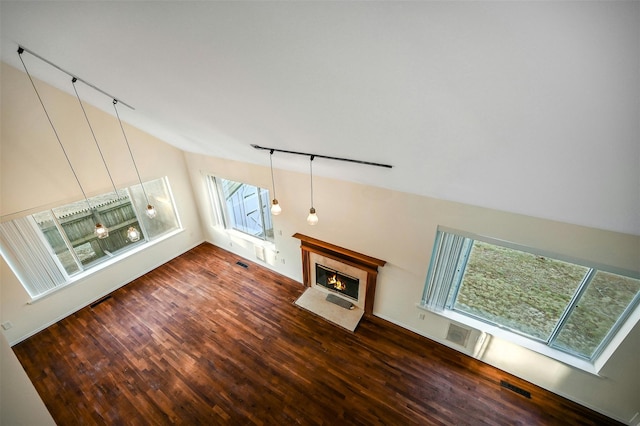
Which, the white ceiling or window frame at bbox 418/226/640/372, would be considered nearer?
the white ceiling

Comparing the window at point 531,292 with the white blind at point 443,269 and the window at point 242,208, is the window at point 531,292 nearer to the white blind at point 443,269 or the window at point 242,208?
the white blind at point 443,269

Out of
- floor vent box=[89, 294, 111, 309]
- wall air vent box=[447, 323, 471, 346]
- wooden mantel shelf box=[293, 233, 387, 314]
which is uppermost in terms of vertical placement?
wooden mantel shelf box=[293, 233, 387, 314]

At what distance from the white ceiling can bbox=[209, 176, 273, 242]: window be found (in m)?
3.34

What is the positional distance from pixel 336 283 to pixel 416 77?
4.47 metres

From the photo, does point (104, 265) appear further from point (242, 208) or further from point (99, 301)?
point (242, 208)

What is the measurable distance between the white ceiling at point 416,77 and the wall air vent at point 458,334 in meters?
2.36

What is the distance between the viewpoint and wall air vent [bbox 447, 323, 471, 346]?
4245 millimetres

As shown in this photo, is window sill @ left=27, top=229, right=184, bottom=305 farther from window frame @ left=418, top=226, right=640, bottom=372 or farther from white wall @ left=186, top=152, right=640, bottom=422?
window frame @ left=418, top=226, right=640, bottom=372

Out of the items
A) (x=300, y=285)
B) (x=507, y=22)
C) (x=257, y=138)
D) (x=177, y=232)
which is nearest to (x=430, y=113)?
(x=507, y=22)

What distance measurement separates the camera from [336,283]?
17.4 ft

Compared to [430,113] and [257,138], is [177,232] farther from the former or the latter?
[430,113]

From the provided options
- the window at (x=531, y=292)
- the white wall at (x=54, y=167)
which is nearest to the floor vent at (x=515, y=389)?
the window at (x=531, y=292)

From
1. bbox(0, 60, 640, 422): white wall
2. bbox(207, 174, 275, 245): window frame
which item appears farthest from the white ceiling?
bbox(207, 174, 275, 245): window frame

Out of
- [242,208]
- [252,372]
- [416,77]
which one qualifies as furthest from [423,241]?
[242,208]
